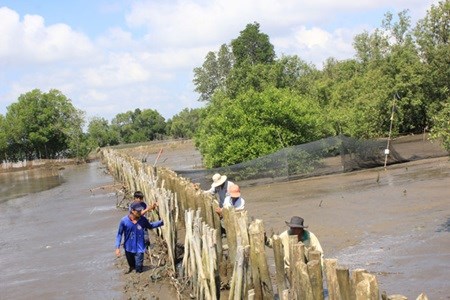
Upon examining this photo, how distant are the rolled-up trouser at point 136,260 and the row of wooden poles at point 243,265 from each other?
1.84 ft

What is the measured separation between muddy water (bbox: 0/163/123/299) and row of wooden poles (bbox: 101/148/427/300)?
1.66 metres

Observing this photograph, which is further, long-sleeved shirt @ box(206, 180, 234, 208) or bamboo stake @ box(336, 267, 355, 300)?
long-sleeved shirt @ box(206, 180, 234, 208)

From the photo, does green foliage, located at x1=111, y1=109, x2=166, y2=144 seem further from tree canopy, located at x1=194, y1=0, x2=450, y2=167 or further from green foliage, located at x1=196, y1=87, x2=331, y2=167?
green foliage, located at x1=196, y1=87, x2=331, y2=167

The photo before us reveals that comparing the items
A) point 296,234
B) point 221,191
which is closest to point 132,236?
point 221,191

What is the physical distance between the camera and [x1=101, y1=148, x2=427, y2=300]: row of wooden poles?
4852 mm

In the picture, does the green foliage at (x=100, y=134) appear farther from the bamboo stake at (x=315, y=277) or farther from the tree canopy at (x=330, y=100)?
the bamboo stake at (x=315, y=277)

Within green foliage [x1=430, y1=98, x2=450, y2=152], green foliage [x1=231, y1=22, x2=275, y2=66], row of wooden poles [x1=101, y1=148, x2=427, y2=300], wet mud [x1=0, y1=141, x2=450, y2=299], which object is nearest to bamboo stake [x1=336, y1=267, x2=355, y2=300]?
row of wooden poles [x1=101, y1=148, x2=427, y2=300]

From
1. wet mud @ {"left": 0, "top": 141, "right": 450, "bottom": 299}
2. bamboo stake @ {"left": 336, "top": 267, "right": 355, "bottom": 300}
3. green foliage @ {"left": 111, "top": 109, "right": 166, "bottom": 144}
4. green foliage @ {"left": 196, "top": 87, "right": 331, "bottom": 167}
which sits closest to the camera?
bamboo stake @ {"left": 336, "top": 267, "right": 355, "bottom": 300}

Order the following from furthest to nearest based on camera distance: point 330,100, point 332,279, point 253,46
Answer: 1. point 253,46
2. point 330,100
3. point 332,279

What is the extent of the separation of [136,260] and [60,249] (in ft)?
14.7

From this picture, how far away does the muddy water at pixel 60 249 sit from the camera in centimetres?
1092

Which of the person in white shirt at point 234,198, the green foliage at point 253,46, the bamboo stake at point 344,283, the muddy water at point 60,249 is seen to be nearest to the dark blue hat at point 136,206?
the muddy water at point 60,249

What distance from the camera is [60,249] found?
48.1ft

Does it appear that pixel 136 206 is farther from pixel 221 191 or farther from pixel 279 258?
pixel 279 258
